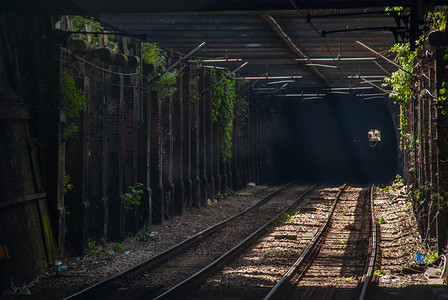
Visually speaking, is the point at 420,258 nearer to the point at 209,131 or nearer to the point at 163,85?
the point at 163,85

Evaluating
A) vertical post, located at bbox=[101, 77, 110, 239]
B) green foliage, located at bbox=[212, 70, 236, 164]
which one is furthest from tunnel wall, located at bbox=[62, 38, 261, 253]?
green foliage, located at bbox=[212, 70, 236, 164]

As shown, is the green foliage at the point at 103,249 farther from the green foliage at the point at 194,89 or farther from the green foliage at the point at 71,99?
the green foliage at the point at 194,89

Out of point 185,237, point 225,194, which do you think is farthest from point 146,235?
point 225,194

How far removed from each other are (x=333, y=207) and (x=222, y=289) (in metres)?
13.5

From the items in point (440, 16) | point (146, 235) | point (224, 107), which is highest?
point (440, 16)

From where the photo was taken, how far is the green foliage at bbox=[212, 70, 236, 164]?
84.9ft

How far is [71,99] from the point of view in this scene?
484 inches

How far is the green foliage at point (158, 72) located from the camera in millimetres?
17359

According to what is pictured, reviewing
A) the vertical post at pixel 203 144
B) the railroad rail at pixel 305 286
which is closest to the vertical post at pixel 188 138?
the vertical post at pixel 203 144

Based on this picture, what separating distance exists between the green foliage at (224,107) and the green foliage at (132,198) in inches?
386

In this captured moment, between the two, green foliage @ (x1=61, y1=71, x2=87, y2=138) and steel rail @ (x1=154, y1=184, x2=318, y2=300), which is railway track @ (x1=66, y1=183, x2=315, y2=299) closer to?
steel rail @ (x1=154, y1=184, x2=318, y2=300)

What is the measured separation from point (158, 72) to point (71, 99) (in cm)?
643

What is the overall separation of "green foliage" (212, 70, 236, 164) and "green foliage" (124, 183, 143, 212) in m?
9.81

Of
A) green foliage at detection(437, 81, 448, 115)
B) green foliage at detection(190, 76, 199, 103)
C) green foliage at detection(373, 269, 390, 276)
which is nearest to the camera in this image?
green foliage at detection(437, 81, 448, 115)
